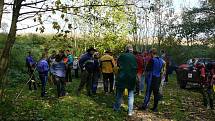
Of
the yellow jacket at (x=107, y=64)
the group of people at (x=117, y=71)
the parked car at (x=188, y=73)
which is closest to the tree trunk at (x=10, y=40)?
the group of people at (x=117, y=71)

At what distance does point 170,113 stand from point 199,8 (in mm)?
18738

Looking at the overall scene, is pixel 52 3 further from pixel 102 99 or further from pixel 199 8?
pixel 199 8

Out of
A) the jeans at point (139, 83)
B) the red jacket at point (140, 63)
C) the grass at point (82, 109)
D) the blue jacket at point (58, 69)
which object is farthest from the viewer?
the jeans at point (139, 83)

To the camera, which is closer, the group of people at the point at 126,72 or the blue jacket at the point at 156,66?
the group of people at the point at 126,72

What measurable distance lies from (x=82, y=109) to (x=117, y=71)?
1980mm

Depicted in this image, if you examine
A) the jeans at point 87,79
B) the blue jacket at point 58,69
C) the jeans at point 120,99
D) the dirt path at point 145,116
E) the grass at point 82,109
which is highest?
the blue jacket at point 58,69

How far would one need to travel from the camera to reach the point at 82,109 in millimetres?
13273

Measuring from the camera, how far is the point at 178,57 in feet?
132

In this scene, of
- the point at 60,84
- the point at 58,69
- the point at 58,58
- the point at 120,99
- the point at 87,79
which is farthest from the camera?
the point at 87,79

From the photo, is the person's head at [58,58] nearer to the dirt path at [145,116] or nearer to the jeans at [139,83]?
the jeans at [139,83]

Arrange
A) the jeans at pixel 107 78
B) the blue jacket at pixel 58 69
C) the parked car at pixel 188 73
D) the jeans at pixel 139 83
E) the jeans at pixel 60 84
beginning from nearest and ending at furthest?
the blue jacket at pixel 58 69
the jeans at pixel 60 84
the jeans at pixel 139 83
the jeans at pixel 107 78
the parked car at pixel 188 73

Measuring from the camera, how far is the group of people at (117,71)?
41.4 feet

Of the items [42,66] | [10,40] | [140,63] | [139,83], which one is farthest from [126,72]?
[10,40]

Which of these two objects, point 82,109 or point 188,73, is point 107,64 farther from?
point 188,73
